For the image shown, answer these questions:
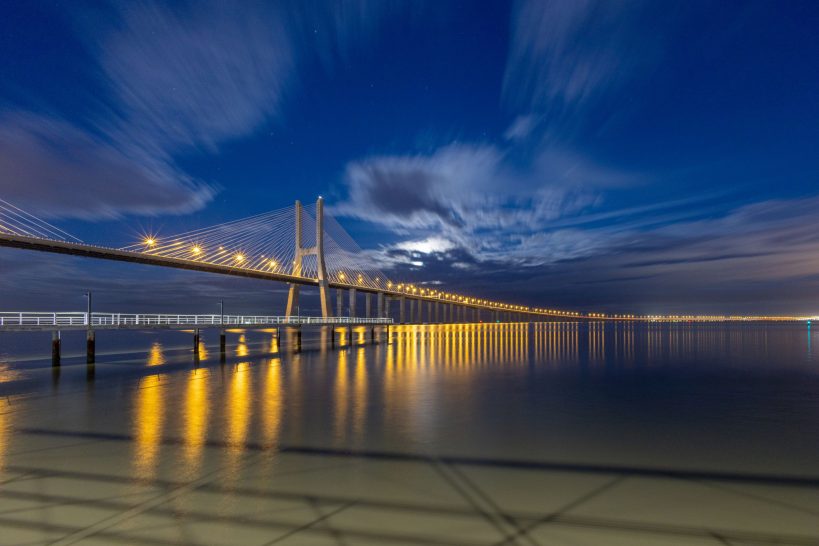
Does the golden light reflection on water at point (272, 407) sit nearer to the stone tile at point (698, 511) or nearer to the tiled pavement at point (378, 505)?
the tiled pavement at point (378, 505)

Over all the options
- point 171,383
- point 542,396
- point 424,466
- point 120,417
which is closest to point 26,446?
point 120,417

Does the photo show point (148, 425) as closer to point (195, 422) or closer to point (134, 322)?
point (195, 422)

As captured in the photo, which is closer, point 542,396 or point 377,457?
point 377,457

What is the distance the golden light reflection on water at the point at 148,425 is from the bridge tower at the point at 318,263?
35.0m

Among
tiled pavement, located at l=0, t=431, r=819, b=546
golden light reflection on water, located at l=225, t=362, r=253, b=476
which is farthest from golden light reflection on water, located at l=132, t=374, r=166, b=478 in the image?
golden light reflection on water, located at l=225, t=362, r=253, b=476

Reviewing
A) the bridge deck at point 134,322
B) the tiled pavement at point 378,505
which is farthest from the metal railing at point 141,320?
the tiled pavement at point 378,505

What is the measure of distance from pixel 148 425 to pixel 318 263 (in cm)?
4699

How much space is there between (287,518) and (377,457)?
3347 millimetres

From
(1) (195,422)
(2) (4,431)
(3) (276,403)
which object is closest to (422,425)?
(3) (276,403)

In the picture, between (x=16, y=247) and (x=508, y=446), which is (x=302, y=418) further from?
(x=16, y=247)

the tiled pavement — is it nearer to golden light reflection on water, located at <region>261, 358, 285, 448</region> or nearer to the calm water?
the calm water

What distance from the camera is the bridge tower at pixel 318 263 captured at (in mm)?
56281

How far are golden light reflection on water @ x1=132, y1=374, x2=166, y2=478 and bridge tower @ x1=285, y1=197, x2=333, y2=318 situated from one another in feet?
115

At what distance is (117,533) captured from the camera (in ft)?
19.5
